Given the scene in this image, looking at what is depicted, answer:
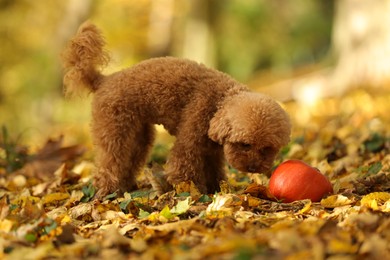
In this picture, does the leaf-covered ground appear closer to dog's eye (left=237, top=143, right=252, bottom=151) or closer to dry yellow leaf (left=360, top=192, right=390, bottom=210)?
dry yellow leaf (left=360, top=192, right=390, bottom=210)

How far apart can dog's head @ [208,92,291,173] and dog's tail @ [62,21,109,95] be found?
950 mm

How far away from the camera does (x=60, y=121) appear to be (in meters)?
16.5

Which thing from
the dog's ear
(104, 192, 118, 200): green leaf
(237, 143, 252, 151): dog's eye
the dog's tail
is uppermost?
the dog's tail

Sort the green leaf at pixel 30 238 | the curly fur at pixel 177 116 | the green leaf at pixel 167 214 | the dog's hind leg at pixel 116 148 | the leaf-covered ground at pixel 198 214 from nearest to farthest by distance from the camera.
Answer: the leaf-covered ground at pixel 198 214, the green leaf at pixel 30 238, the green leaf at pixel 167 214, the curly fur at pixel 177 116, the dog's hind leg at pixel 116 148

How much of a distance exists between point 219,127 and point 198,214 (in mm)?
552

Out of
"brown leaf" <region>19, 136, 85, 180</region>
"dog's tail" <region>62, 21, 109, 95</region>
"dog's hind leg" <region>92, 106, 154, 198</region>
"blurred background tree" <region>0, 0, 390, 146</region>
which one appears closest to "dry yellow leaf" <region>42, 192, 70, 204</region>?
"dog's hind leg" <region>92, 106, 154, 198</region>

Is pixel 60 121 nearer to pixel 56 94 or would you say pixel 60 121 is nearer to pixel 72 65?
pixel 56 94

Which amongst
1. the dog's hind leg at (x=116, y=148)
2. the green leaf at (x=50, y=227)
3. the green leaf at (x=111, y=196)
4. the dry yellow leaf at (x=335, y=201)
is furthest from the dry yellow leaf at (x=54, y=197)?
the dry yellow leaf at (x=335, y=201)

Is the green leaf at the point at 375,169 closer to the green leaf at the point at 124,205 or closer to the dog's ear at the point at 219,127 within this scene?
the dog's ear at the point at 219,127

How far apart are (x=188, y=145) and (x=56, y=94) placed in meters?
12.2

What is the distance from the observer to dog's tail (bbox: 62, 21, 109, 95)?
4.35 meters

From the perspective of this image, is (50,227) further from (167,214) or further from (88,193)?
(88,193)

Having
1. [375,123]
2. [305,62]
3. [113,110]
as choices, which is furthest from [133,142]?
[305,62]

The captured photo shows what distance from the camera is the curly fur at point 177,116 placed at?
389 centimetres
